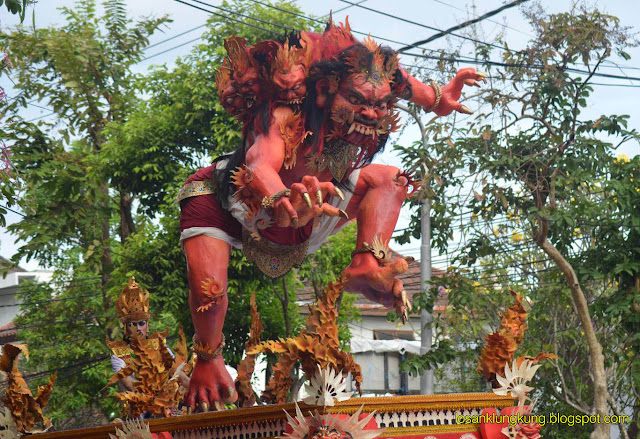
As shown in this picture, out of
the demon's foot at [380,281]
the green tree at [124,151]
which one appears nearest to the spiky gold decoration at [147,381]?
the demon's foot at [380,281]

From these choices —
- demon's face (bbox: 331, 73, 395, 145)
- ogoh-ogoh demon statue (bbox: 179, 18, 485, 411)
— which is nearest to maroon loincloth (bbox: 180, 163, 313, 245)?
ogoh-ogoh demon statue (bbox: 179, 18, 485, 411)

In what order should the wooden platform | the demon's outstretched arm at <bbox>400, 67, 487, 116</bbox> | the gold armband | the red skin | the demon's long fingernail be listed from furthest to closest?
the demon's outstretched arm at <bbox>400, 67, 487, 116</bbox> < the red skin < the gold armband < the demon's long fingernail < the wooden platform

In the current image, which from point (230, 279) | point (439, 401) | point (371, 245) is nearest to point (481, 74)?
point (371, 245)

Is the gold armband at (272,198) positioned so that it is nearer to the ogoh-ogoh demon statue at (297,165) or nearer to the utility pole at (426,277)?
the ogoh-ogoh demon statue at (297,165)

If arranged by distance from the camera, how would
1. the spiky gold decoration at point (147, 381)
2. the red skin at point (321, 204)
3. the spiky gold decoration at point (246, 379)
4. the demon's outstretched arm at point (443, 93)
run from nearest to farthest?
the spiky gold decoration at point (147, 381)
the red skin at point (321, 204)
the demon's outstretched arm at point (443, 93)
the spiky gold decoration at point (246, 379)

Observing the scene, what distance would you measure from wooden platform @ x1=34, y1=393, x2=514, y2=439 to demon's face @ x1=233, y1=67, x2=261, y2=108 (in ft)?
5.64

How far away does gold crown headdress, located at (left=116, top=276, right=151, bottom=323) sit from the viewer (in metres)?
4.57

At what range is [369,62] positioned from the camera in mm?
4613

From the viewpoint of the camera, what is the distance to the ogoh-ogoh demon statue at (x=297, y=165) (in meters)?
4.50

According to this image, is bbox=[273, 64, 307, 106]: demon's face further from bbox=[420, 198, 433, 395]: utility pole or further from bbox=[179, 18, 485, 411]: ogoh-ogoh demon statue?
bbox=[420, 198, 433, 395]: utility pole

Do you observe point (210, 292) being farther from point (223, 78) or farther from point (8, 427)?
point (8, 427)

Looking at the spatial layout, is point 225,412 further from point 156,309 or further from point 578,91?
point 156,309

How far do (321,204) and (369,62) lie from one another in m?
1.06

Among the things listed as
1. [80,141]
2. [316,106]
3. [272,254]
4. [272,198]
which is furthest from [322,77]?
[80,141]
